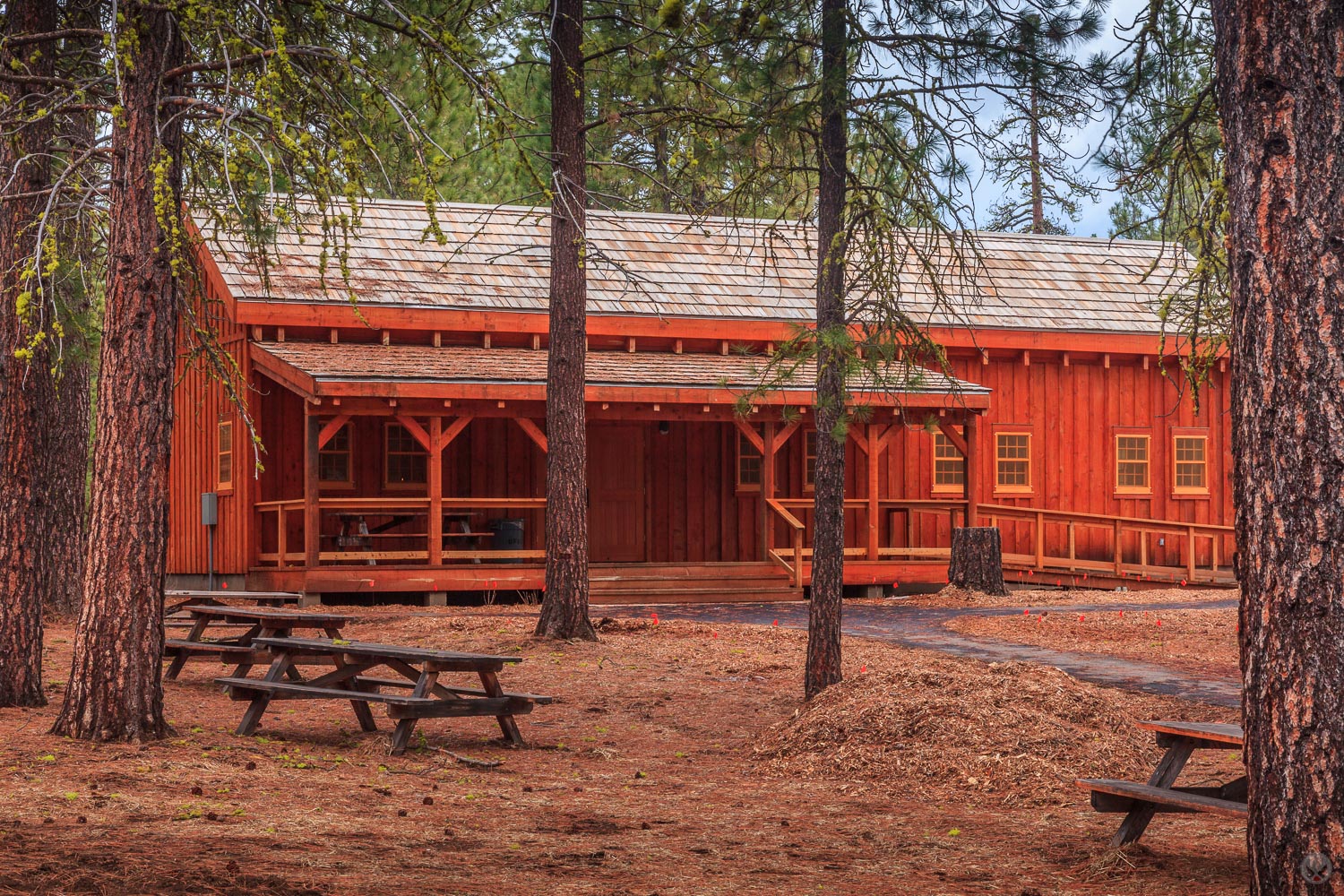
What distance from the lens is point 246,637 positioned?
1184 centimetres

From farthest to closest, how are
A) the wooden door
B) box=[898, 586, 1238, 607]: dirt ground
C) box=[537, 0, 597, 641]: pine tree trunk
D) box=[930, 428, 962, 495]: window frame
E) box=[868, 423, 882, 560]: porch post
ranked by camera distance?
1. box=[930, 428, 962, 495]: window frame
2. the wooden door
3. box=[868, 423, 882, 560]: porch post
4. box=[898, 586, 1238, 607]: dirt ground
5. box=[537, 0, 597, 641]: pine tree trunk

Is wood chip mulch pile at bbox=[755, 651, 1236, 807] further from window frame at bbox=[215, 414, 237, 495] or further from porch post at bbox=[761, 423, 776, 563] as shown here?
window frame at bbox=[215, 414, 237, 495]

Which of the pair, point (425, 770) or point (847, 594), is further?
point (847, 594)

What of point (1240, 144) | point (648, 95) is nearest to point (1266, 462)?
point (1240, 144)

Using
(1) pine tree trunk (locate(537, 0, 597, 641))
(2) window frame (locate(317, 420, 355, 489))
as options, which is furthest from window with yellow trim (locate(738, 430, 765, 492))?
(1) pine tree trunk (locate(537, 0, 597, 641))

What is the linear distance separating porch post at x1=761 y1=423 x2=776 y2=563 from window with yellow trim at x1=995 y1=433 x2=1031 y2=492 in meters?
4.88

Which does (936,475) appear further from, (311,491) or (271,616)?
(271,616)

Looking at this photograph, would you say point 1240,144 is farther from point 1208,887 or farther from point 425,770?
point 425,770

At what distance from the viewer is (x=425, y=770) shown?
8.20 m

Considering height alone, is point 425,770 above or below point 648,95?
below

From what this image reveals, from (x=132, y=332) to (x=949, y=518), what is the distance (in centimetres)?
1737

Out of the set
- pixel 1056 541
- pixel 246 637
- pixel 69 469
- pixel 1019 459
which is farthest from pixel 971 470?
pixel 246 637

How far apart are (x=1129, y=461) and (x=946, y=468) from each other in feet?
11.0

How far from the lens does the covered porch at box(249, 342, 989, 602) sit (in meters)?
18.7
